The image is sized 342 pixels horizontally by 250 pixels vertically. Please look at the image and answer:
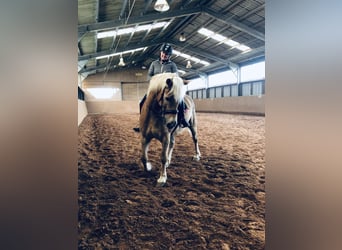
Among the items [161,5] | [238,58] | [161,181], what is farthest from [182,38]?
[161,181]

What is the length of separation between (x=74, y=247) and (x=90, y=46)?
0.97 m

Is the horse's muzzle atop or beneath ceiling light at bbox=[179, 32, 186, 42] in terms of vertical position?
beneath

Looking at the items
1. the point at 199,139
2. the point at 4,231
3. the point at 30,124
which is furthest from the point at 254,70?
the point at 4,231

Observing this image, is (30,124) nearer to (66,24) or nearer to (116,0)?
(66,24)

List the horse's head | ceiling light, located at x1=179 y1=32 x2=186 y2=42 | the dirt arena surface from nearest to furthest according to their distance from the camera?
the dirt arena surface
the horse's head
ceiling light, located at x1=179 y1=32 x2=186 y2=42

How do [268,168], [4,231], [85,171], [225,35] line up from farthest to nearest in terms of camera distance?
[225,35] → [268,168] → [85,171] → [4,231]

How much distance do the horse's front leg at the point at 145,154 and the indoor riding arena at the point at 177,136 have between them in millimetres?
21

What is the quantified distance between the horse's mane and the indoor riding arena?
0.04m

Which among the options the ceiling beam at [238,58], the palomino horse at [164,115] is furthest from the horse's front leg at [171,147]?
the ceiling beam at [238,58]

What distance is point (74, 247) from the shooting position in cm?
112

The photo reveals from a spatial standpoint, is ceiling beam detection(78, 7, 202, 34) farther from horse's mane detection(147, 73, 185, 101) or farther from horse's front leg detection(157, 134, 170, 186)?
horse's front leg detection(157, 134, 170, 186)

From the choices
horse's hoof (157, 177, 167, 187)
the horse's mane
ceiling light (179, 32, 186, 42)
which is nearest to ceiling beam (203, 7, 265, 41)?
ceiling light (179, 32, 186, 42)

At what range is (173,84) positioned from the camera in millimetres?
1288

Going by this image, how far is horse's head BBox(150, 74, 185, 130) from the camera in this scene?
128cm
